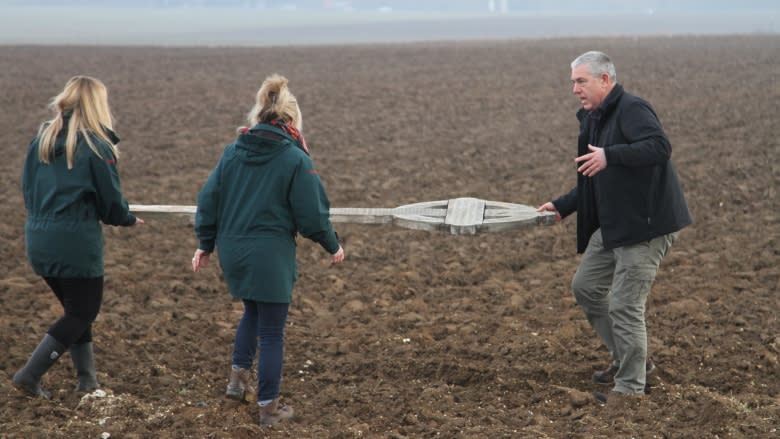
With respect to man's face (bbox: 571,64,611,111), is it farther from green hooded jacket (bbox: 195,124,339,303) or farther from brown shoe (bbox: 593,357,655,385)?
brown shoe (bbox: 593,357,655,385)

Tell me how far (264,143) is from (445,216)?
6.29ft

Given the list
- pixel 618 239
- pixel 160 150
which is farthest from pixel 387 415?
pixel 160 150

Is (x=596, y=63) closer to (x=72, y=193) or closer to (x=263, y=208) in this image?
(x=263, y=208)

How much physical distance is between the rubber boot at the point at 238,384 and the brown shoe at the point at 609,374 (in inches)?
80.3

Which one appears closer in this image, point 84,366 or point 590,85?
point 590,85

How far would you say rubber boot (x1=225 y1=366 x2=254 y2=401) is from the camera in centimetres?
526

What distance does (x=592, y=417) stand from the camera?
497 cm

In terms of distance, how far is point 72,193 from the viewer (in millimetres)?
4879

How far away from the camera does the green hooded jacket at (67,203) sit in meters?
4.88

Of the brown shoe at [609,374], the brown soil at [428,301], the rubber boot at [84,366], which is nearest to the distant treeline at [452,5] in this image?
the brown soil at [428,301]

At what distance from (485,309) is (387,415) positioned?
216 centimetres

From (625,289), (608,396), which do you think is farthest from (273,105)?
(608,396)

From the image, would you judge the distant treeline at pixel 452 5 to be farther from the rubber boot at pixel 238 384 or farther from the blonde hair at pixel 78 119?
the rubber boot at pixel 238 384

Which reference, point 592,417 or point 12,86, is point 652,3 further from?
point 592,417
